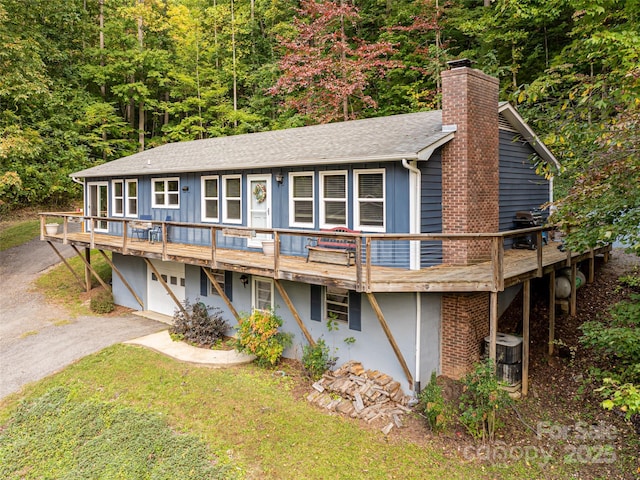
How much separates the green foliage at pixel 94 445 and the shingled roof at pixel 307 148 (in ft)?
20.9

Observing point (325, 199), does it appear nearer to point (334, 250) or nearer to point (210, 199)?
point (334, 250)

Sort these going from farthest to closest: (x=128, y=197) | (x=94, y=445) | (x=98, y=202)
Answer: (x=98, y=202)
(x=128, y=197)
(x=94, y=445)

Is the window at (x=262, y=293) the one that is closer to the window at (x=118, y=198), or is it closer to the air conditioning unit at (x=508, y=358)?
the air conditioning unit at (x=508, y=358)

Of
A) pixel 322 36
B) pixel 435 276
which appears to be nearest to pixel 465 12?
pixel 322 36

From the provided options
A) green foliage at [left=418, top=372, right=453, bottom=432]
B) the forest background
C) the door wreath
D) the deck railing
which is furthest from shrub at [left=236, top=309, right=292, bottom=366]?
the forest background

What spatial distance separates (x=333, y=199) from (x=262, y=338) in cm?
374

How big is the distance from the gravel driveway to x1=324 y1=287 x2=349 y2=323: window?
253 inches

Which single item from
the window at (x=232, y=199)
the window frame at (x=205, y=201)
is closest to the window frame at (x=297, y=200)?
the window at (x=232, y=199)

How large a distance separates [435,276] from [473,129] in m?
3.60

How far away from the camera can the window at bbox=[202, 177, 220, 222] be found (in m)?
12.9

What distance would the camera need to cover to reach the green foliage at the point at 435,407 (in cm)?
771

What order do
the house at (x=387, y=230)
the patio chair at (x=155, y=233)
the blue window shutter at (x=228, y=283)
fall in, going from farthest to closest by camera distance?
the patio chair at (x=155, y=233), the blue window shutter at (x=228, y=283), the house at (x=387, y=230)

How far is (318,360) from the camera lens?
379 inches

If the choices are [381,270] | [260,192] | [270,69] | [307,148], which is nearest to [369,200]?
[381,270]
